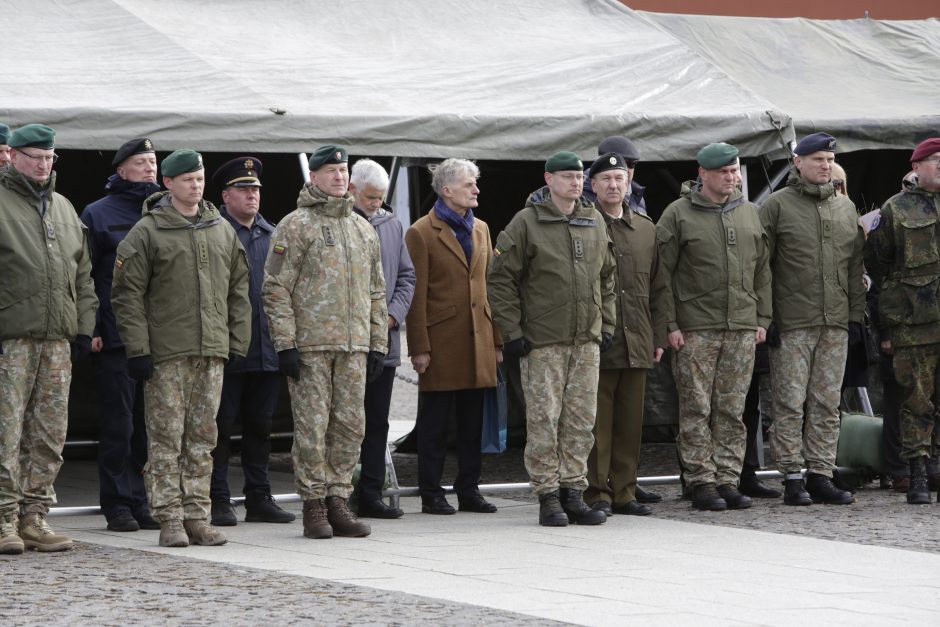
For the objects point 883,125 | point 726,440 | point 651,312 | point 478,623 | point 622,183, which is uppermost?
point 883,125

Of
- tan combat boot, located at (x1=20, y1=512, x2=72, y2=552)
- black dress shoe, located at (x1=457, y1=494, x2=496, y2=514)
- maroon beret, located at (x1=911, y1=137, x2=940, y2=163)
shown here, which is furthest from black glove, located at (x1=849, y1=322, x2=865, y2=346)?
tan combat boot, located at (x1=20, y1=512, x2=72, y2=552)

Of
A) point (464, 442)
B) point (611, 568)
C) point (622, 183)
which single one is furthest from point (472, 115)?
point (611, 568)

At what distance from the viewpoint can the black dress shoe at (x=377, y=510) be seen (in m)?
8.48

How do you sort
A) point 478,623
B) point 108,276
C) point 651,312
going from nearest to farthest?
point 478,623 < point 108,276 < point 651,312

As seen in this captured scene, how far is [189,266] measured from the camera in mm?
7289

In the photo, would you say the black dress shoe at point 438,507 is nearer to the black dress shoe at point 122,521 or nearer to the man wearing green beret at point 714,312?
the man wearing green beret at point 714,312

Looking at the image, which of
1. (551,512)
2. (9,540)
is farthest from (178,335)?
(551,512)

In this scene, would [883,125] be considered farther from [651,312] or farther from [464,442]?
[464,442]

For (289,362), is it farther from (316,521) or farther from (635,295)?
(635,295)

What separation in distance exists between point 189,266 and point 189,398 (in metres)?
0.61

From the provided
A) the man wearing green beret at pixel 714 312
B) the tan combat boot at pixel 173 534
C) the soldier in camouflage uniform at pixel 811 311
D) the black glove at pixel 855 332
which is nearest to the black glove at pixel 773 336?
the soldier in camouflage uniform at pixel 811 311

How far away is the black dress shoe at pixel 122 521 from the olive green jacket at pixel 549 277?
2.10 metres

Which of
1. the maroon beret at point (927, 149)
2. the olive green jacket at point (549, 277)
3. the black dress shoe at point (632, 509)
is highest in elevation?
the maroon beret at point (927, 149)

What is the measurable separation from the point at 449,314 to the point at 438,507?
106 cm
